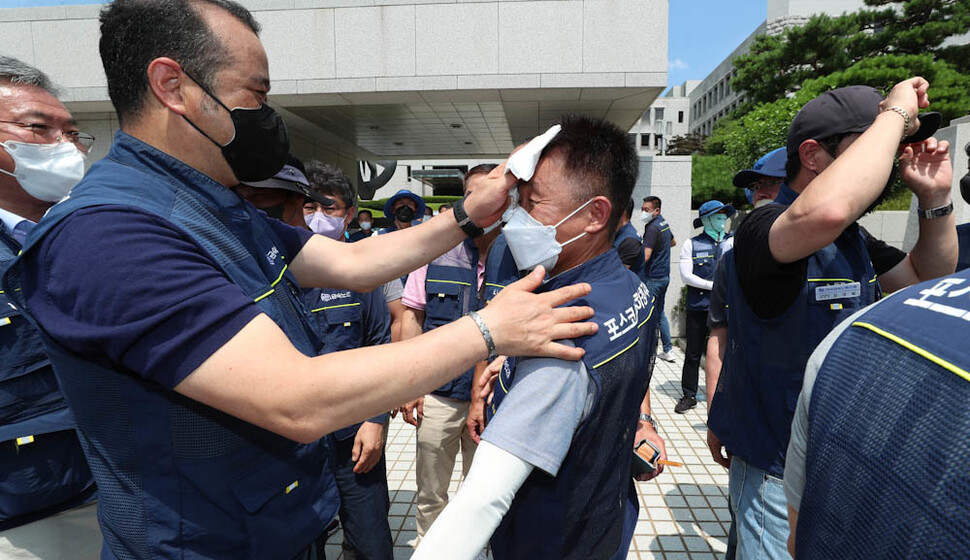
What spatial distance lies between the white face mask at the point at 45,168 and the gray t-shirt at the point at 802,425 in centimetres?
276

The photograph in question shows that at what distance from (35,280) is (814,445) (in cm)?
156

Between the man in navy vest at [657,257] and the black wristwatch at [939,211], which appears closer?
the black wristwatch at [939,211]

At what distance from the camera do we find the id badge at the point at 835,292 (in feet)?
5.85

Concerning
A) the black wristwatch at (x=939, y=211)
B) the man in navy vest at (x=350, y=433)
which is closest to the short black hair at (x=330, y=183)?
the man in navy vest at (x=350, y=433)

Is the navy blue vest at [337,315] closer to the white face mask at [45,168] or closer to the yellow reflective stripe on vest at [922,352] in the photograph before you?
the white face mask at [45,168]

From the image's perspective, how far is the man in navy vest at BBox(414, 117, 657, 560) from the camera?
3.83 ft

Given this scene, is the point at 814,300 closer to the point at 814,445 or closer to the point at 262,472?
the point at 814,445

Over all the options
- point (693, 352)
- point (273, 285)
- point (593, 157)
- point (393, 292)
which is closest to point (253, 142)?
point (273, 285)

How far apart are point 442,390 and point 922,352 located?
280 centimetres

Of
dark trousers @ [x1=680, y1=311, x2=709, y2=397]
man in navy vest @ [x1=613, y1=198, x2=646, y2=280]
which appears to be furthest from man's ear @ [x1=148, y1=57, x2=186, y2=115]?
dark trousers @ [x1=680, y1=311, x2=709, y2=397]

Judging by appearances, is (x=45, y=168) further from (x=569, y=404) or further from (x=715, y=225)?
(x=715, y=225)

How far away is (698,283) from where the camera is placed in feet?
19.6

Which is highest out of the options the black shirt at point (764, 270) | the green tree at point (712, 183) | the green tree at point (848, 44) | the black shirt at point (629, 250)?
the green tree at point (848, 44)

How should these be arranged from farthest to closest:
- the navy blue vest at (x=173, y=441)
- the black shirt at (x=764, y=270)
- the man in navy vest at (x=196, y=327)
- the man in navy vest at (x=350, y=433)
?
the man in navy vest at (x=350, y=433), the black shirt at (x=764, y=270), the navy blue vest at (x=173, y=441), the man in navy vest at (x=196, y=327)
